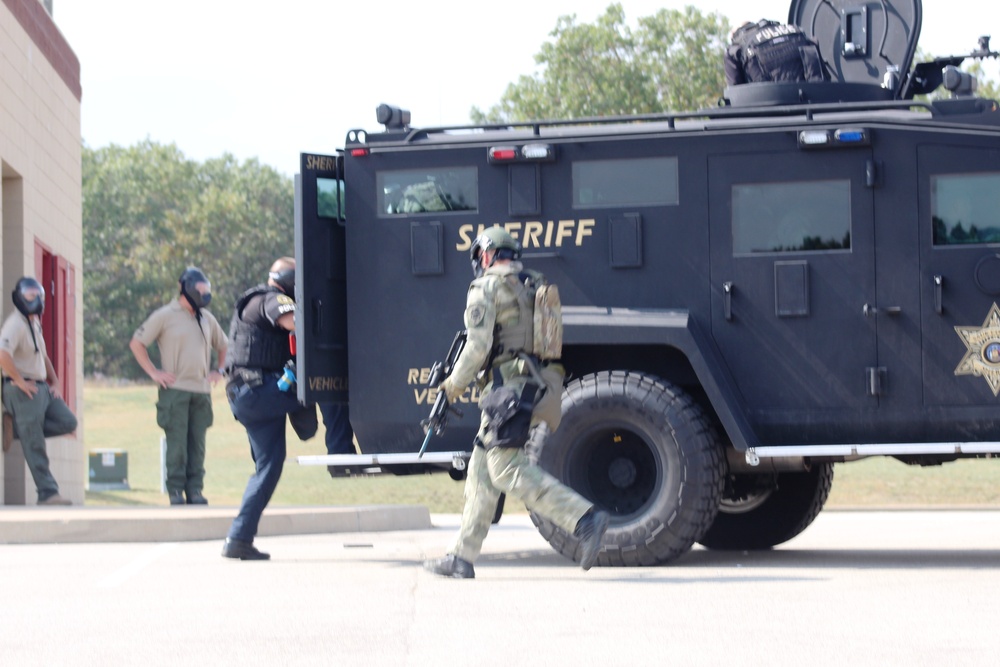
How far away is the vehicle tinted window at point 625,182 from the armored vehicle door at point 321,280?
1.45 metres

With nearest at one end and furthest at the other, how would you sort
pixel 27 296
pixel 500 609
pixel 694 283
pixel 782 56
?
pixel 500 609, pixel 694 283, pixel 782 56, pixel 27 296

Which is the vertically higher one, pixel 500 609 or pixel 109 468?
pixel 500 609

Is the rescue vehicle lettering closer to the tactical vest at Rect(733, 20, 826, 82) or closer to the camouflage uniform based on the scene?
the camouflage uniform

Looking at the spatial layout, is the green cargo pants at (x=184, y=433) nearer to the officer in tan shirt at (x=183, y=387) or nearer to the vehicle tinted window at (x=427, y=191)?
the officer in tan shirt at (x=183, y=387)

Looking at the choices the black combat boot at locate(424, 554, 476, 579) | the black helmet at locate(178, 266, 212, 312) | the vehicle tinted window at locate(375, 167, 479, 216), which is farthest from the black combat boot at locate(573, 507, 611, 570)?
the black helmet at locate(178, 266, 212, 312)

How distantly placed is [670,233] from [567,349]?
34.2 inches

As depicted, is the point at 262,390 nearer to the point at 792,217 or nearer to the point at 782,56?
the point at 792,217

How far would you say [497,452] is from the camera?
764 cm

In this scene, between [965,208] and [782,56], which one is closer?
[965,208]

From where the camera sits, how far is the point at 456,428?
865 centimetres

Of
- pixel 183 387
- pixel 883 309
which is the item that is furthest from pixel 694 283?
pixel 183 387

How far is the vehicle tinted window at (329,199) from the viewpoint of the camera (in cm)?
891

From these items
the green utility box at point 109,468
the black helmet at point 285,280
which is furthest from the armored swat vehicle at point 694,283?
the green utility box at point 109,468

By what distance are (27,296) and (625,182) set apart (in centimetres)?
636
